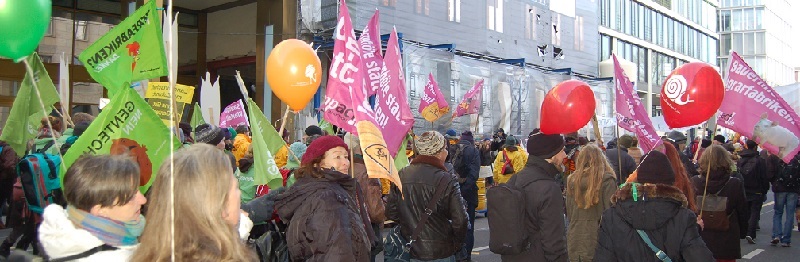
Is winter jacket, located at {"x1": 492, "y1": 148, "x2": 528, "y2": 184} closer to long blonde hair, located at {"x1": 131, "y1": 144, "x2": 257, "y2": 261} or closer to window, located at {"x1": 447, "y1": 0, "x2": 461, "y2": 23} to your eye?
long blonde hair, located at {"x1": 131, "y1": 144, "x2": 257, "y2": 261}

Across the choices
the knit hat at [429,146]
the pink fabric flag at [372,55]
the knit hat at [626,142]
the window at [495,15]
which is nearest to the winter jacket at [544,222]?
the knit hat at [429,146]

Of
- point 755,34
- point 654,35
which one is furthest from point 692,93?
point 755,34

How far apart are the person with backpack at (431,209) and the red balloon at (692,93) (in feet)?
8.64

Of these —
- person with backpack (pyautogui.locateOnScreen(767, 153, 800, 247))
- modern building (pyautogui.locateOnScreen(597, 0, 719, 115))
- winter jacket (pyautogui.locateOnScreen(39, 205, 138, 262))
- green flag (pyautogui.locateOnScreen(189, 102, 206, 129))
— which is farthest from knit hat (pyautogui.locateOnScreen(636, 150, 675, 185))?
modern building (pyautogui.locateOnScreen(597, 0, 719, 115))

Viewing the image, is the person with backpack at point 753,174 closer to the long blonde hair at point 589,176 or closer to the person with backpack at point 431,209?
the long blonde hair at point 589,176

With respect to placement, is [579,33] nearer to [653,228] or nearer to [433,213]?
[433,213]

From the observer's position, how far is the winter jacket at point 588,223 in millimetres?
5664

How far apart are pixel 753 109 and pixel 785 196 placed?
483 centimetres

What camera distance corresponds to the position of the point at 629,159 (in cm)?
807

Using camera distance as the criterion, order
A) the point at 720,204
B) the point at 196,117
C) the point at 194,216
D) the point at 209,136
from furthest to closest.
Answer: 1. the point at 196,117
2. the point at 720,204
3. the point at 209,136
4. the point at 194,216

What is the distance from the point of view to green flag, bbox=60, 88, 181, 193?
4.68m

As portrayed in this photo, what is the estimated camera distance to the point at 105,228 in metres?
2.66

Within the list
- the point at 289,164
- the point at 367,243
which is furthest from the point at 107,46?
the point at 367,243

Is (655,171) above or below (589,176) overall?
above
